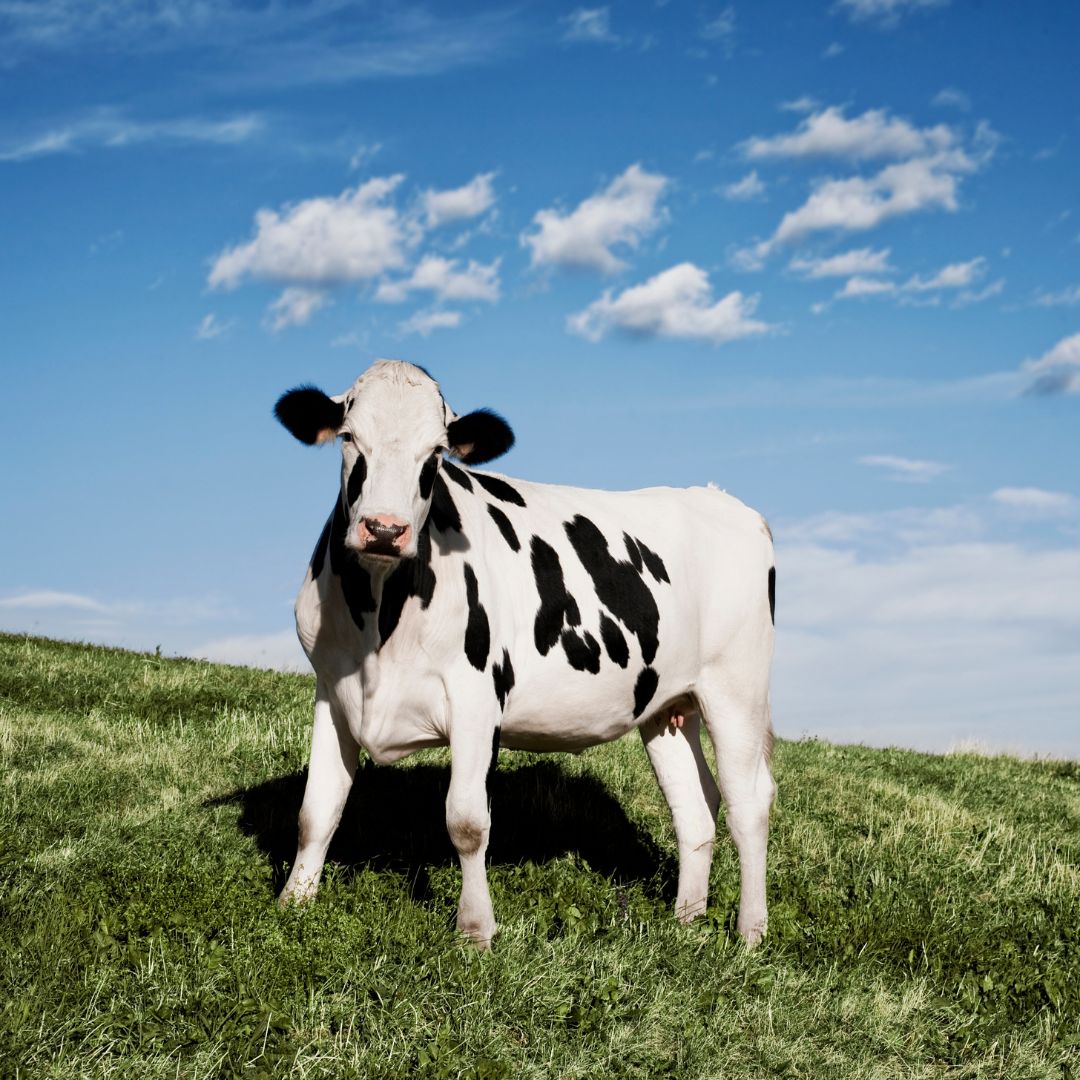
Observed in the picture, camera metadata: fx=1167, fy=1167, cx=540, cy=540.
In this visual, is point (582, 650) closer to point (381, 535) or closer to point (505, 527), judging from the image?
point (505, 527)

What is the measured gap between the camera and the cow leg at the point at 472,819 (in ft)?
21.6

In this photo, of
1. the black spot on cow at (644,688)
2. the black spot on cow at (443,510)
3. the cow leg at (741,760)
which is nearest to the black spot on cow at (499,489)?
the black spot on cow at (443,510)

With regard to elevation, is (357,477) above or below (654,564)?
above

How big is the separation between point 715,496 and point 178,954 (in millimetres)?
5487

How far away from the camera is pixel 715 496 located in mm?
9609

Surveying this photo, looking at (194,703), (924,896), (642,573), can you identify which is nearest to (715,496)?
(642,573)

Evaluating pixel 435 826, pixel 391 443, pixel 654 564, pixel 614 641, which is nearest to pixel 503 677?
pixel 614 641

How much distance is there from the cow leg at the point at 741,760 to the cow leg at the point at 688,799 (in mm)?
210

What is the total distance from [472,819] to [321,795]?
1.08 meters

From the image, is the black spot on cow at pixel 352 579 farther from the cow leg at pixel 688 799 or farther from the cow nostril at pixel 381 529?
the cow leg at pixel 688 799

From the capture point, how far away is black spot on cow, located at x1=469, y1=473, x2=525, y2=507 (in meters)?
7.73

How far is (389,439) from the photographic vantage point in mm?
6348

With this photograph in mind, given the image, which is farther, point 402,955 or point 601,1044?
point 402,955

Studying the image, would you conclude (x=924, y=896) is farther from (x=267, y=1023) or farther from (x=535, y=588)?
(x=267, y=1023)
